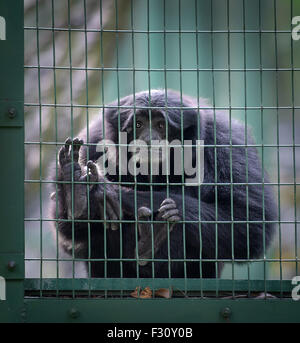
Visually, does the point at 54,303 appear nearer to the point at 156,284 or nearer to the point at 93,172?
the point at 156,284

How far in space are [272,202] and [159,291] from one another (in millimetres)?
1847

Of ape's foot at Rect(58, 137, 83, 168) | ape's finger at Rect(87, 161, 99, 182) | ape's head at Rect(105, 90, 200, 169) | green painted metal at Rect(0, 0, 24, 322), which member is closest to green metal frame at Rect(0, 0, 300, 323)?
green painted metal at Rect(0, 0, 24, 322)

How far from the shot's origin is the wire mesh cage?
3.62m

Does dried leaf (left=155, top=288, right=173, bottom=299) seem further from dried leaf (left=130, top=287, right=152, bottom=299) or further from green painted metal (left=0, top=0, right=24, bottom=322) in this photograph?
green painted metal (left=0, top=0, right=24, bottom=322)

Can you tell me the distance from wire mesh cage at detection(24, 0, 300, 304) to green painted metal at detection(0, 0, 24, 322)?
0.32 ft

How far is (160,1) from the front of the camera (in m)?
5.61

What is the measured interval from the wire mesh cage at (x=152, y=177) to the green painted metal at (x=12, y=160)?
10 cm

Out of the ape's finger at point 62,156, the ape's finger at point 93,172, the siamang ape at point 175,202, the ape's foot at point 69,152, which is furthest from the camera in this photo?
the siamang ape at point 175,202

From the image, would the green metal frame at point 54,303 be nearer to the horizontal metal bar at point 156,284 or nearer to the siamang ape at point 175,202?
the horizontal metal bar at point 156,284

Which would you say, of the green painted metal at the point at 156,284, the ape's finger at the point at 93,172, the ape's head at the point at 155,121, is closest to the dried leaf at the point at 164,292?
the green painted metal at the point at 156,284

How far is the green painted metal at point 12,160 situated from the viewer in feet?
11.3
